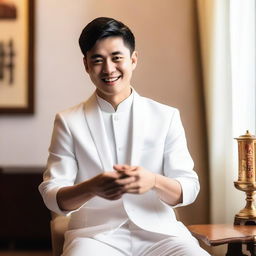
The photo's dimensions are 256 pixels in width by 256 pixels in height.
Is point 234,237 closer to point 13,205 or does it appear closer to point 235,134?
point 235,134

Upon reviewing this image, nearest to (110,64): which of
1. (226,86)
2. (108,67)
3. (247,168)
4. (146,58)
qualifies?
(108,67)

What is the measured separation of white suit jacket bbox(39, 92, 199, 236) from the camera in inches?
75.3

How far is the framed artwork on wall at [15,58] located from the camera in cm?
405

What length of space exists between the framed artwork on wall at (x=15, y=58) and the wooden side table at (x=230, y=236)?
184 centimetres

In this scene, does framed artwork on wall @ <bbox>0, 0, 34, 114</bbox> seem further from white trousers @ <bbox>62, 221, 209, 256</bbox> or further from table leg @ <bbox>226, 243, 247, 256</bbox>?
white trousers @ <bbox>62, 221, 209, 256</bbox>

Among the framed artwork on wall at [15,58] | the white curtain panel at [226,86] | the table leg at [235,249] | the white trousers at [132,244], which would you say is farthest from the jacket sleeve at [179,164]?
the framed artwork on wall at [15,58]

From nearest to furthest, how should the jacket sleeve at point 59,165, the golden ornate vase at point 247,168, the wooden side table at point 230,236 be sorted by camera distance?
the jacket sleeve at point 59,165 → the wooden side table at point 230,236 → the golden ornate vase at point 247,168

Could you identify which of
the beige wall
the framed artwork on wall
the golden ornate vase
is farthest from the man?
the framed artwork on wall

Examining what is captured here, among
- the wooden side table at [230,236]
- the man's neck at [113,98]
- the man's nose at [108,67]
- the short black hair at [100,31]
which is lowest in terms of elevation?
the wooden side table at [230,236]

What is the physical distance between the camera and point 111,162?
1947mm

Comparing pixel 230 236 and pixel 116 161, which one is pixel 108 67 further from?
pixel 230 236

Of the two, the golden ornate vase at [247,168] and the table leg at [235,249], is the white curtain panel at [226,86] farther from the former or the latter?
the table leg at [235,249]

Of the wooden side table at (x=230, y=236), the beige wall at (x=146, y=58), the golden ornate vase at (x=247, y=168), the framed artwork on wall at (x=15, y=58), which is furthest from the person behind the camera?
the framed artwork on wall at (x=15, y=58)

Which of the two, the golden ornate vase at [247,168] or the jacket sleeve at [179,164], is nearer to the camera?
the jacket sleeve at [179,164]
